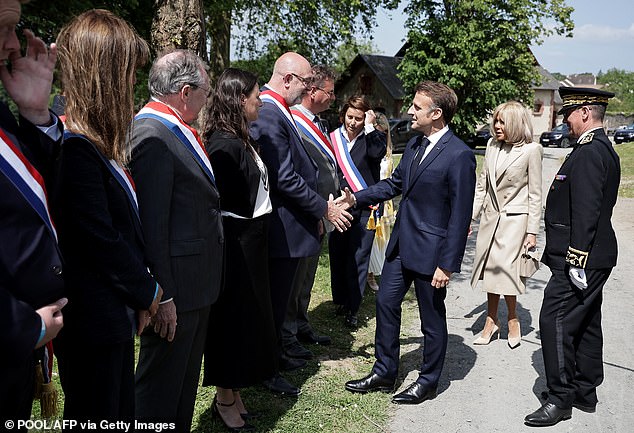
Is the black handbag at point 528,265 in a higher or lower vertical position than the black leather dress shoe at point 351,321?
higher

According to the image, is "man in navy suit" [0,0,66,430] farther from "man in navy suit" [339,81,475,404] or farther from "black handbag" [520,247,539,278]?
"black handbag" [520,247,539,278]

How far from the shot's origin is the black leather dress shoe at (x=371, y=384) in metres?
4.32

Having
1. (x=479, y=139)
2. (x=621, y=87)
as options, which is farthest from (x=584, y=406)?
(x=621, y=87)

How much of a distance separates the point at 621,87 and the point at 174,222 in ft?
492

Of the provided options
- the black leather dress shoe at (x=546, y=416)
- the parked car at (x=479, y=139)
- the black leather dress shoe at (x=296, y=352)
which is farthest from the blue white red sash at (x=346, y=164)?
the parked car at (x=479, y=139)

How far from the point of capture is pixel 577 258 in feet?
12.7

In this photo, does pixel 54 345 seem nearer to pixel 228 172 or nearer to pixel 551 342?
pixel 228 172

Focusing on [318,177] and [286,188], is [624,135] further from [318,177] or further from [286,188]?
[286,188]

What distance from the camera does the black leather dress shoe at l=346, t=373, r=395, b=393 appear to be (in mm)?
4324

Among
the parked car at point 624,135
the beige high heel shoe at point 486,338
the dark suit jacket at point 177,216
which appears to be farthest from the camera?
the parked car at point 624,135

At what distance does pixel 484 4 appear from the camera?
27531mm

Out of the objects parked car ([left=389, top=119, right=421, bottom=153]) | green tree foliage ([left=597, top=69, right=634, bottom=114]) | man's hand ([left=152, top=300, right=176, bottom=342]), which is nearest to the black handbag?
man's hand ([left=152, top=300, right=176, bottom=342])

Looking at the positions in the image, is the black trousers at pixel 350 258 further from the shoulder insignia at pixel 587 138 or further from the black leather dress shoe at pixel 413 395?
the shoulder insignia at pixel 587 138

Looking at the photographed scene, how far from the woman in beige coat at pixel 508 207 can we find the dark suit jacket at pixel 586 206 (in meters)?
1.00
